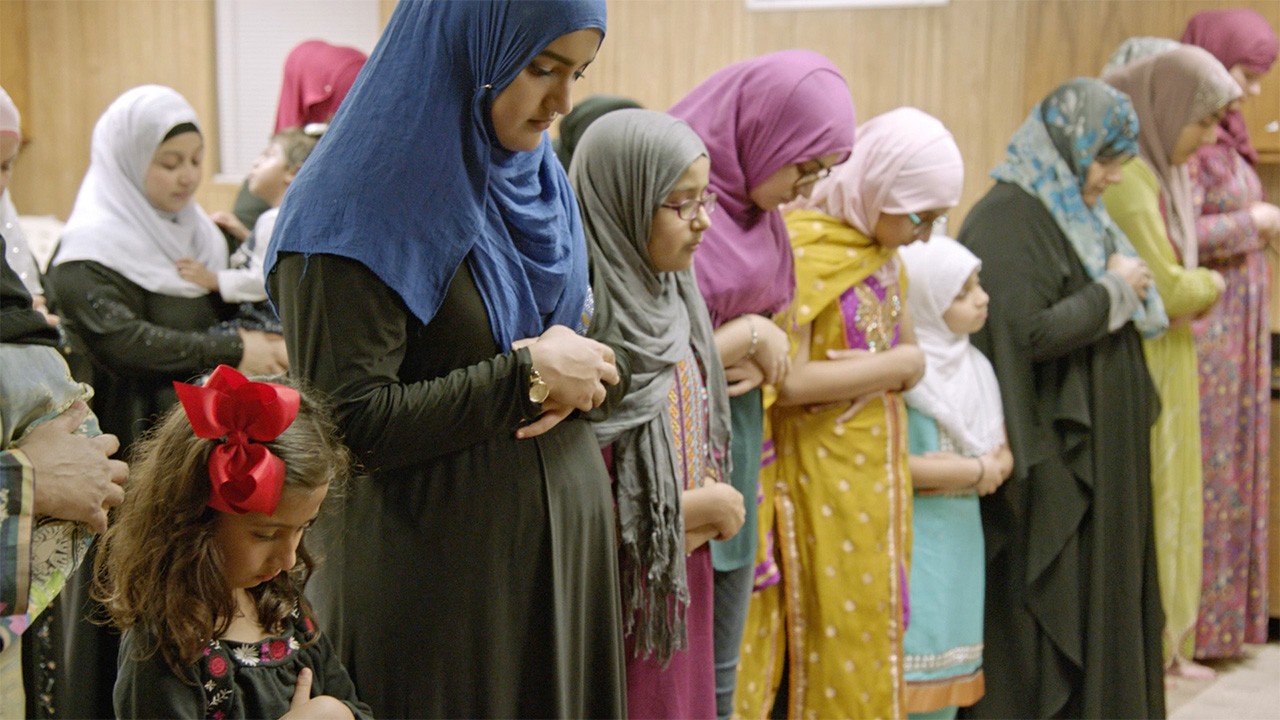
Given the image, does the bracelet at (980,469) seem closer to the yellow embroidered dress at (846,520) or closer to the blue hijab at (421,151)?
the yellow embroidered dress at (846,520)

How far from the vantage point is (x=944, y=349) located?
294 cm

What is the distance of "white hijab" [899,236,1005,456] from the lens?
290 cm

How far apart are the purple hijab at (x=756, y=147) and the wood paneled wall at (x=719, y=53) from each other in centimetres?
206

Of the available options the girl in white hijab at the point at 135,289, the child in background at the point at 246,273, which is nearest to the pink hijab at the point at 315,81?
the child in background at the point at 246,273

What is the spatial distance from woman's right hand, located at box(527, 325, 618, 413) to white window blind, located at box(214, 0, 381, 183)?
3.19 metres

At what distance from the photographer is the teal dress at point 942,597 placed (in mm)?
2846

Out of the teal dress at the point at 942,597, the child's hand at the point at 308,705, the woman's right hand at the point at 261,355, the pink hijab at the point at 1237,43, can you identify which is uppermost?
the pink hijab at the point at 1237,43

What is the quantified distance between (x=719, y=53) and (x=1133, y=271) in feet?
5.94

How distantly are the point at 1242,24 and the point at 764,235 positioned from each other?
264 cm

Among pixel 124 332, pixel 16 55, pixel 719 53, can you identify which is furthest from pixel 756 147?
pixel 16 55

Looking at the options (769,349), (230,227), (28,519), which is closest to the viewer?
(28,519)

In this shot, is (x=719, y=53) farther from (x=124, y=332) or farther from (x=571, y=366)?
(x=571, y=366)

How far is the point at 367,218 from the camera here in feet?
4.97

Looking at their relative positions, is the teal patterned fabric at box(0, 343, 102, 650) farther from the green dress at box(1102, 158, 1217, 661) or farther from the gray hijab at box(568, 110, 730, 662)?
the green dress at box(1102, 158, 1217, 661)
